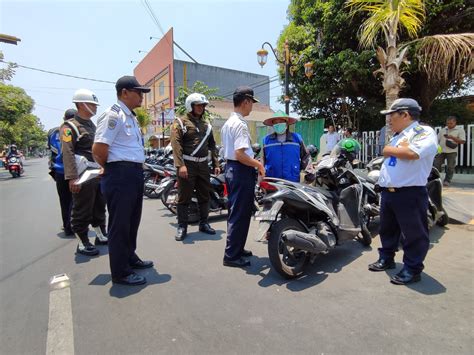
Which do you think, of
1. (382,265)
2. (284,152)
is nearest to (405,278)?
(382,265)

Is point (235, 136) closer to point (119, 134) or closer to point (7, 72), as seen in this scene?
point (119, 134)

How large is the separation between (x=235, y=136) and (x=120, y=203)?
128 centimetres

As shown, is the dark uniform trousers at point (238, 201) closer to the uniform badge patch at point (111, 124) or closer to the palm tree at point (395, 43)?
the uniform badge patch at point (111, 124)


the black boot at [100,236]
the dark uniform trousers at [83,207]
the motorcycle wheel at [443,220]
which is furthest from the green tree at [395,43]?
the black boot at [100,236]

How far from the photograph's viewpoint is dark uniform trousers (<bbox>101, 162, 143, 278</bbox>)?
2912 millimetres

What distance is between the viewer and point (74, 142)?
3855 millimetres

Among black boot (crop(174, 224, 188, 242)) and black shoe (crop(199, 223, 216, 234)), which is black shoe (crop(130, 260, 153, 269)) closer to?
black boot (crop(174, 224, 188, 242))

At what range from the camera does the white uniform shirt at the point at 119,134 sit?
2.85 meters

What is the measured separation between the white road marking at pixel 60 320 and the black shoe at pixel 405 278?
268 cm

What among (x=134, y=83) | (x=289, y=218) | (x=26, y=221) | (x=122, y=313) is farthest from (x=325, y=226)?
(x=26, y=221)

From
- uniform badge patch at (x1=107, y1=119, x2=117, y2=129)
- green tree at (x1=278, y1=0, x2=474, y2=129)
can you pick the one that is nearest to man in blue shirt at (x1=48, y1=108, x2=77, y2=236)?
Result: uniform badge patch at (x1=107, y1=119, x2=117, y2=129)

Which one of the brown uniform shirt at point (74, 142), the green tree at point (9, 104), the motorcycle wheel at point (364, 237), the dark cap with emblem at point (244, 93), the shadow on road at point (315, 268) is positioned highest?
the green tree at point (9, 104)

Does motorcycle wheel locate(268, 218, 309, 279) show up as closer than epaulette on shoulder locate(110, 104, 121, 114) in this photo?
No

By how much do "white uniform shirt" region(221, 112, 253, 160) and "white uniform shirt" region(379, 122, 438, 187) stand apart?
4.48 ft
